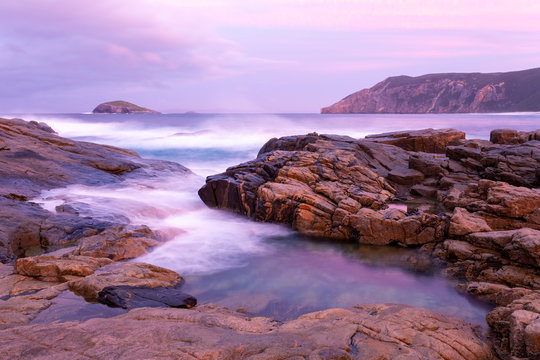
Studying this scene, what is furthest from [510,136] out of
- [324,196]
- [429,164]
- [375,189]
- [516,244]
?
[516,244]

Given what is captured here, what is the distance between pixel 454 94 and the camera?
144750 millimetres

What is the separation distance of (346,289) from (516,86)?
162 m

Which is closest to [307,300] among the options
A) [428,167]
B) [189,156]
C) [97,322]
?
[97,322]

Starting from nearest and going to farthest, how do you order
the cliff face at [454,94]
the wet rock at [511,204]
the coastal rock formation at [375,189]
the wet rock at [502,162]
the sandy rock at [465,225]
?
1. the sandy rock at [465,225]
2. the wet rock at [511,204]
3. the coastal rock formation at [375,189]
4. the wet rock at [502,162]
5. the cliff face at [454,94]

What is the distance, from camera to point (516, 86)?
438 feet

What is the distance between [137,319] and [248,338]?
5.82 ft

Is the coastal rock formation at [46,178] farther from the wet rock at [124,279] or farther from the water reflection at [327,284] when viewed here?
the water reflection at [327,284]

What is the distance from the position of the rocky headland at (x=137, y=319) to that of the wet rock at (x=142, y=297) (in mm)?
19

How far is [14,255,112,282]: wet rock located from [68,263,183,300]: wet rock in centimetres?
37

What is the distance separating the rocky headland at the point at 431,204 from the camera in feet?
24.5

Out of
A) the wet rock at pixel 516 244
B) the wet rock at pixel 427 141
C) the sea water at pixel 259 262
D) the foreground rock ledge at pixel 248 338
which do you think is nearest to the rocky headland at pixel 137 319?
the foreground rock ledge at pixel 248 338

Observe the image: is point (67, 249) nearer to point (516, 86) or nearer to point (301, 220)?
point (301, 220)

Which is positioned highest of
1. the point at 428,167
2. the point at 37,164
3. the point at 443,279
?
the point at 37,164

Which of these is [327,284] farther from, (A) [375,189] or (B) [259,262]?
(A) [375,189]
